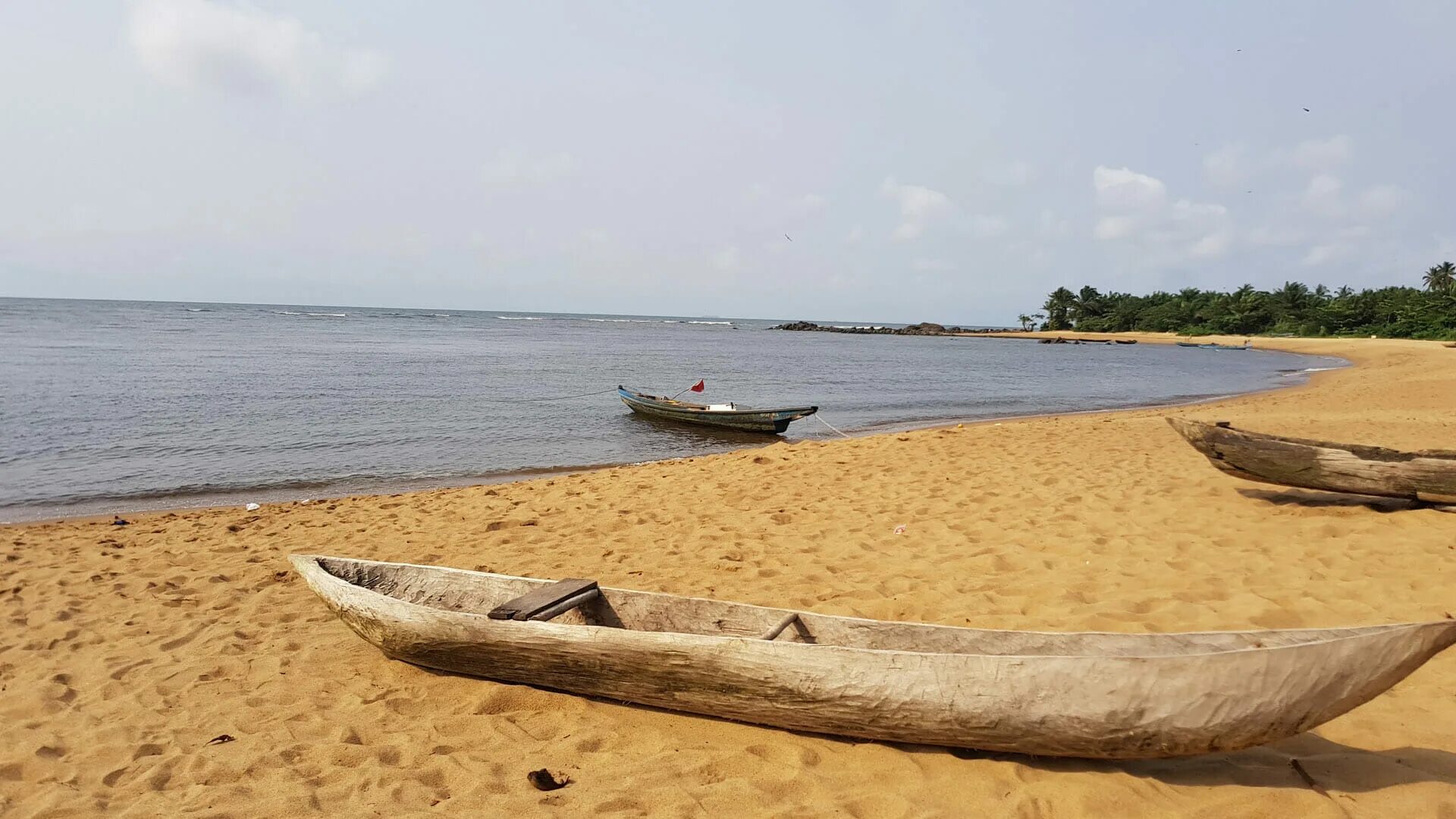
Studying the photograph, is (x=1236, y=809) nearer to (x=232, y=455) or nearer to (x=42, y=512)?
(x=42, y=512)

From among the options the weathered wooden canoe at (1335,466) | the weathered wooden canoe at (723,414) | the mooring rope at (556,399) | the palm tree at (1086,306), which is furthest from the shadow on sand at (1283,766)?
the palm tree at (1086,306)

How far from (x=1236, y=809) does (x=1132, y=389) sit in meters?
28.9

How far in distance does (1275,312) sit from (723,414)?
73.3 m

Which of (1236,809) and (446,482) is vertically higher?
(1236,809)

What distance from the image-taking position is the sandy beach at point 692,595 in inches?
120

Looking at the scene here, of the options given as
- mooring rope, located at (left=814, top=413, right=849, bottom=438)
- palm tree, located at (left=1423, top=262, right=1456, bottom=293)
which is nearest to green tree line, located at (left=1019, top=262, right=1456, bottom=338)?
palm tree, located at (left=1423, top=262, right=1456, bottom=293)

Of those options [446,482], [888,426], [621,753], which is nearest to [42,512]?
[446,482]

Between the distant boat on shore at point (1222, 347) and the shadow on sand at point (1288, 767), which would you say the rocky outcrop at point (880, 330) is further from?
the shadow on sand at point (1288, 767)

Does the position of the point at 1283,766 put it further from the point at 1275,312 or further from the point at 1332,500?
the point at 1275,312

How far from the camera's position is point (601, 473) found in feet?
35.3

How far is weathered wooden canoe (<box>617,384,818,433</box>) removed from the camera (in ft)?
52.9

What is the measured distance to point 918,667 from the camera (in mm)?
2986

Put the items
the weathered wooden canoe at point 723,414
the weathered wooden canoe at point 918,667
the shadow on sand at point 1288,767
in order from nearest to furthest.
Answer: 1. the weathered wooden canoe at point 918,667
2. the shadow on sand at point 1288,767
3. the weathered wooden canoe at point 723,414

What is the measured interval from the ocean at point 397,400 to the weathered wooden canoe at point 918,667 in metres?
7.91
